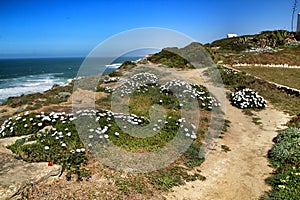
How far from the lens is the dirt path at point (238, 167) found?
21.4 feet

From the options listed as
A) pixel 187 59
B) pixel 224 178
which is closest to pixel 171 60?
pixel 187 59

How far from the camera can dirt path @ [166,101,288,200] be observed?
257 inches

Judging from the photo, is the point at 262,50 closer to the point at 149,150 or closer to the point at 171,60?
the point at 171,60

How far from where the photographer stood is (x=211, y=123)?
38.2 ft

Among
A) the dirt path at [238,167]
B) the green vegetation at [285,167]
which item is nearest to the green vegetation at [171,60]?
the dirt path at [238,167]

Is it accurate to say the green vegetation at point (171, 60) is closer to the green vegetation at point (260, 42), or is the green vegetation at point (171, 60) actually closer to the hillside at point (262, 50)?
the hillside at point (262, 50)

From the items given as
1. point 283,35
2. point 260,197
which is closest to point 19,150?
point 260,197

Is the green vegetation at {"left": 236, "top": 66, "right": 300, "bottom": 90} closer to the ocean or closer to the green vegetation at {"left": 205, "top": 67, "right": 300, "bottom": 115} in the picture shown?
the green vegetation at {"left": 205, "top": 67, "right": 300, "bottom": 115}

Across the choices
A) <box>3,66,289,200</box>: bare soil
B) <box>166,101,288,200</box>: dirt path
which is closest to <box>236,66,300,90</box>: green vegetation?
<box>166,101,288,200</box>: dirt path

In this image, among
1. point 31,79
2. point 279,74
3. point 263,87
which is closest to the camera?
point 263,87

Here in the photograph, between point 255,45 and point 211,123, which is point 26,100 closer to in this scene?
point 211,123

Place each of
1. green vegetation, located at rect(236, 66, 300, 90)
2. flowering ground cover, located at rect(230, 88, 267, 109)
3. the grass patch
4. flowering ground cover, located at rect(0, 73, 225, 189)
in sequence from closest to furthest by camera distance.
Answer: flowering ground cover, located at rect(0, 73, 225, 189)
the grass patch
flowering ground cover, located at rect(230, 88, 267, 109)
green vegetation, located at rect(236, 66, 300, 90)

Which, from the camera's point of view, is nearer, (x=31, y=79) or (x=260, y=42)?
(x=260, y=42)

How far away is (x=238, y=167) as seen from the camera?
794 cm
